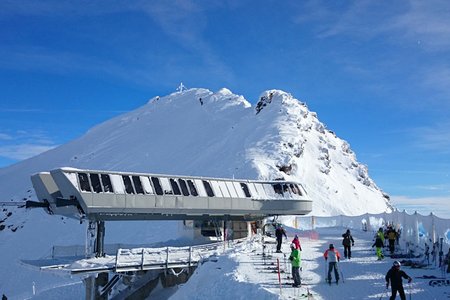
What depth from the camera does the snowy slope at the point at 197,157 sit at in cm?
5981

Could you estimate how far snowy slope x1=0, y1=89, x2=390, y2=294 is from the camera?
59.8 meters

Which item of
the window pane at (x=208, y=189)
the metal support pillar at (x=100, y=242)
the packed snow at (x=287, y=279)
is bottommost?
the packed snow at (x=287, y=279)

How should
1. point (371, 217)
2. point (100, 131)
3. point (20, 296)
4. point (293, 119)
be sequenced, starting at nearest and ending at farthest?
1. point (20, 296)
2. point (371, 217)
3. point (293, 119)
4. point (100, 131)

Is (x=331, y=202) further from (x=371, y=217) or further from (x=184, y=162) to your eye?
(x=371, y=217)

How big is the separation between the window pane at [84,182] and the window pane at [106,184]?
88 cm

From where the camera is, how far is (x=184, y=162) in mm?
79875

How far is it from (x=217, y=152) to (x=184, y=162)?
19.5ft

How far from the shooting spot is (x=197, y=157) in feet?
267

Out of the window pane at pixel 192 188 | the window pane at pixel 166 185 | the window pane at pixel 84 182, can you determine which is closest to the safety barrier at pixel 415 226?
the window pane at pixel 192 188

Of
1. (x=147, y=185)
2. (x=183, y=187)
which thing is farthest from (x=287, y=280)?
(x=183, y=187)

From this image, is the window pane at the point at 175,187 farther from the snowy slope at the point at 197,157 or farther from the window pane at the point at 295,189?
the snowy slope at the point at 197,157

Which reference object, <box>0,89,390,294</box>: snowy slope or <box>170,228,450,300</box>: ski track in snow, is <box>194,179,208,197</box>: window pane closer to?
<box>170,228,450,300</box>: ski track in snow

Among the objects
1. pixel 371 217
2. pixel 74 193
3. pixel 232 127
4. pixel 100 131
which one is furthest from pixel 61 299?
pixel 100 131

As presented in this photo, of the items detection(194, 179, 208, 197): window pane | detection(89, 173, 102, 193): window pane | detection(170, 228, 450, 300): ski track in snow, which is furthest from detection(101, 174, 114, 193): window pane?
detection(170, 228, 450, 300): ski track in snow
